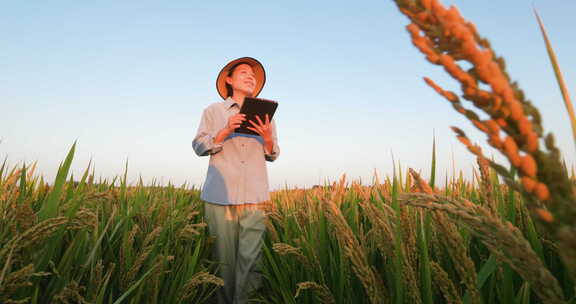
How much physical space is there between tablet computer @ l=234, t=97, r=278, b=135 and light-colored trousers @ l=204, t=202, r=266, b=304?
3.12 feet

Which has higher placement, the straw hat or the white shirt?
the straw hat

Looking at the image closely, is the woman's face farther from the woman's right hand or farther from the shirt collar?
the woman's right hand

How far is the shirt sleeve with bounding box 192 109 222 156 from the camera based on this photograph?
12.7 ft

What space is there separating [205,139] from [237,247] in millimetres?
1293

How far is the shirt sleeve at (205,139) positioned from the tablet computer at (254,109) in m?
0.33

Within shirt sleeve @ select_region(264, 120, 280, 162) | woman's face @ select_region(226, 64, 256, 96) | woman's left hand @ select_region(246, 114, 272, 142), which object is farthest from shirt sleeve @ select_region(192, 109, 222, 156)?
shirt sleeve @ select_region(264, 120, 280, 162)

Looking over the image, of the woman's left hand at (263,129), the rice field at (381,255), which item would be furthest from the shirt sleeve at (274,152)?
the rice field at (381,255)

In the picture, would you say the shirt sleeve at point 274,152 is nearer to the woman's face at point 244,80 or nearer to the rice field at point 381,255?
the woman's face at point 244,80

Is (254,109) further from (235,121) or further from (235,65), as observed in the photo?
(235,65)

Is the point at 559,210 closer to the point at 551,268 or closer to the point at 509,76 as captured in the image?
the point at 509,76

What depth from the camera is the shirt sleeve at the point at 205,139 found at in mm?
3881

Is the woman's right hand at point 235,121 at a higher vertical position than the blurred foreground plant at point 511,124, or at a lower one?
higher

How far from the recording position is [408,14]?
451 millimetres

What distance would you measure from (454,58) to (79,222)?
5.32ft
